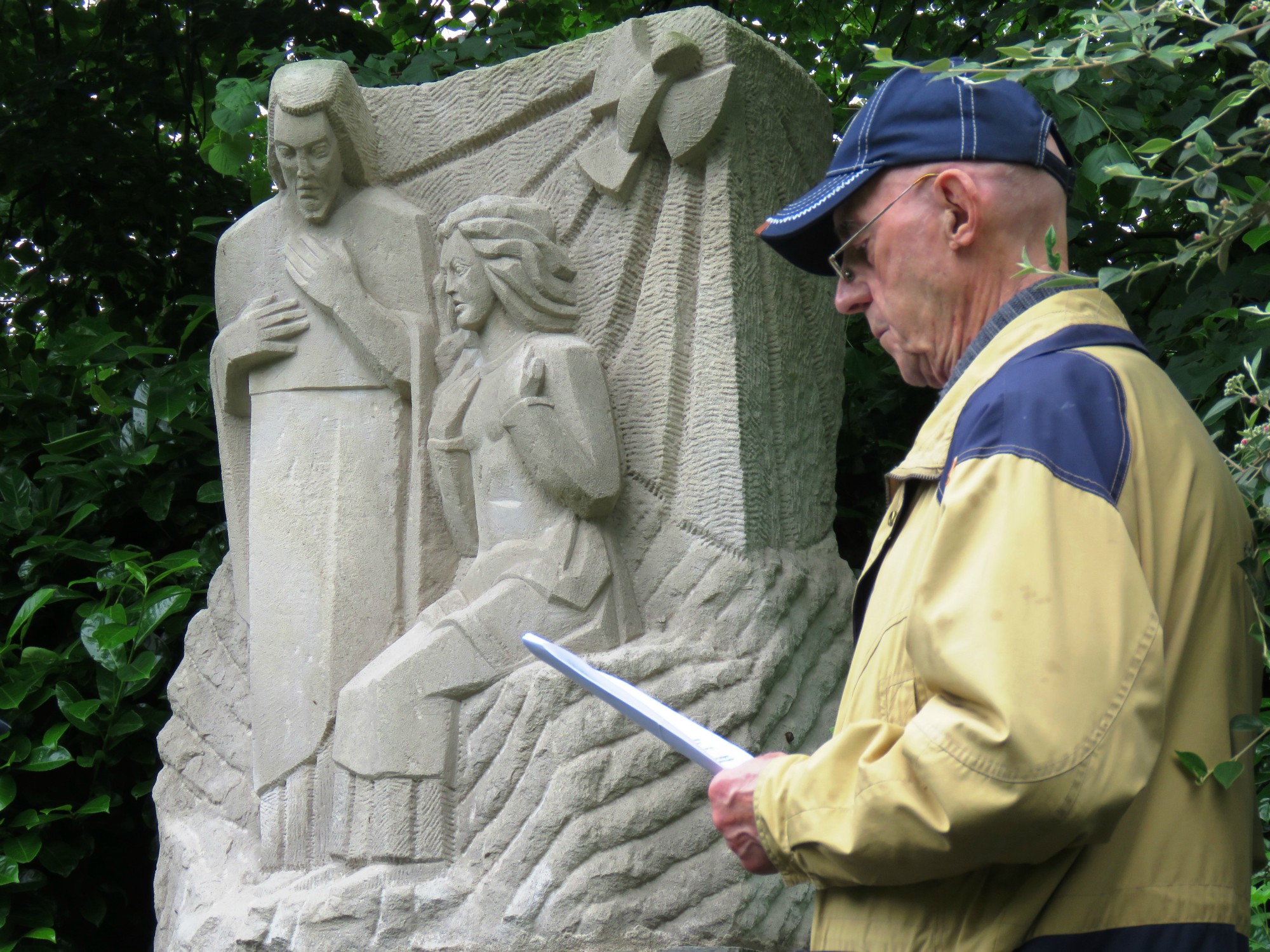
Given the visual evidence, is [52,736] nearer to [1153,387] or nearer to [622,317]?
[622,317]

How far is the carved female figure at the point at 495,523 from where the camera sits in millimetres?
2934

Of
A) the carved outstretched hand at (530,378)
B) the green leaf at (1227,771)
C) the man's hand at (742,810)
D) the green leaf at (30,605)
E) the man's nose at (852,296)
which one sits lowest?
the green leaf at (30,605)

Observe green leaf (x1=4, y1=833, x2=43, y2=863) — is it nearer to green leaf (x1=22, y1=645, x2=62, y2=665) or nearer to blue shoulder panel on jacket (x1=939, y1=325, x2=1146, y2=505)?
green leaf (x1=22, y1=645, x2=62, y2=665)

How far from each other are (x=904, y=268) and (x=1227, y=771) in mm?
638

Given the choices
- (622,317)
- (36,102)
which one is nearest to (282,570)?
(622,317)

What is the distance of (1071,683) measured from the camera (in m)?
1.24

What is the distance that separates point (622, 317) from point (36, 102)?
3.14 metres

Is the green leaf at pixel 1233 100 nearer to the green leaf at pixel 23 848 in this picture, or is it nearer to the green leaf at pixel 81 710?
the green leaf at pixel 81 710

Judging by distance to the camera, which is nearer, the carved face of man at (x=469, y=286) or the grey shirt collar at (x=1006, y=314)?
the grey shirt collar at (x=1006, y=314)

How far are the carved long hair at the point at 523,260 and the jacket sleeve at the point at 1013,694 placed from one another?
75.1 inches

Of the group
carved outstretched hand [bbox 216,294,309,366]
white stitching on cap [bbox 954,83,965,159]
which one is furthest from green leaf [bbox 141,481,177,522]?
white stitching on cap [bbox 954,83,965,159]

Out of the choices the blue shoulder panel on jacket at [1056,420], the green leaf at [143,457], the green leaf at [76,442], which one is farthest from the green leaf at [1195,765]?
the green leaf at [76,442]

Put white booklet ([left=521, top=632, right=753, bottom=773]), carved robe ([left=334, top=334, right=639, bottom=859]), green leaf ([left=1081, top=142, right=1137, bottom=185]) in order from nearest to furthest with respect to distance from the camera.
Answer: white booklet ([left=521, top=632, right=753, bottom=773]) → green leaf ([left=1081, top=142, right=1137, bottom=185]) → carved robe ([left=334, top=334, right=639, bottom=859])

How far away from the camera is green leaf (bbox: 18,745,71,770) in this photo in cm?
401
